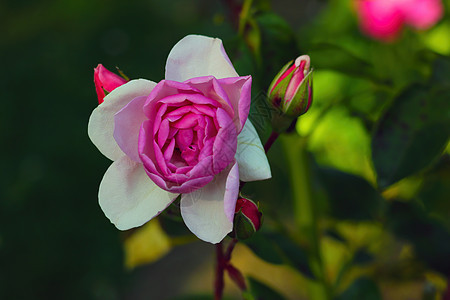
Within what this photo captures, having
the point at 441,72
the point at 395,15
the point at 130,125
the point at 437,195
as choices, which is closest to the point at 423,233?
the point at 437,195

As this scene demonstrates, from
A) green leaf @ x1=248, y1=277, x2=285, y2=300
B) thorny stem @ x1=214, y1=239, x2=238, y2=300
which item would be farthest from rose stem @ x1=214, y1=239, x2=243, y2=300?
green leaf @ x1=248, y1=277, x2=285, y2=300

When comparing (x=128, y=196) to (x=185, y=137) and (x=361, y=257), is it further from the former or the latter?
(x=361, y=257)

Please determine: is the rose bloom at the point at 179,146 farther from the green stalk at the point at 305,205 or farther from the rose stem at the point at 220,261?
the green stalk at the point at 305,205

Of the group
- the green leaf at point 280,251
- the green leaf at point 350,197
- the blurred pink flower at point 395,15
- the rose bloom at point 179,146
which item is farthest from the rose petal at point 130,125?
the blurred pink flower at point 395,15

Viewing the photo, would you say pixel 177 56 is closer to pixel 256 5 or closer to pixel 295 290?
pixel 256 5

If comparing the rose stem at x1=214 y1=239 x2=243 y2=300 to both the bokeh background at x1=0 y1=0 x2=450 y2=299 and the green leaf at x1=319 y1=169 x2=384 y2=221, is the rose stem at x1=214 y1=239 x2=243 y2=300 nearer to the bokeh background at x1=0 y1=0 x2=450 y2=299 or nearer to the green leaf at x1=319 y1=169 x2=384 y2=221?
the bokeh background at x1=0 y1=0 x2=450 y2=299

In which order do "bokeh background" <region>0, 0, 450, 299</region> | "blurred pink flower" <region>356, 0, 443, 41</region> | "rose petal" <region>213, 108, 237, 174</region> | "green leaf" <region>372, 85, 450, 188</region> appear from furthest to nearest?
"blurred pink flower" <region>356, 0, 443, 41</region> < "bokeh background" <region>0, 0, 450, 299</region> < "green leaf" <region>372, 85, 450, 188</region> < "rose petal" <region>213, 108, 237, 174</region>

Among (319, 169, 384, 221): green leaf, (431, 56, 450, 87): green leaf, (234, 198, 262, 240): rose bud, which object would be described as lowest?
(319, 169, 384, 221): green leaf

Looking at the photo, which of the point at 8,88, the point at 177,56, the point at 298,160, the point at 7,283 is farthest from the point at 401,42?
the point at 8,88

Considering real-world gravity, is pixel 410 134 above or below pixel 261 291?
above
